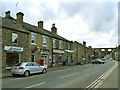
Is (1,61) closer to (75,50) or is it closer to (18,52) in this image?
(18,52)

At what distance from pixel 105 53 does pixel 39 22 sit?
361ft

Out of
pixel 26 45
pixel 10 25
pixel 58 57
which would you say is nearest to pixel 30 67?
pixel 26 45

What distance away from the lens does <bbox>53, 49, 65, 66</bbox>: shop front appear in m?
26.9

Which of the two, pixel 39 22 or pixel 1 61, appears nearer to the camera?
pixel 1 61

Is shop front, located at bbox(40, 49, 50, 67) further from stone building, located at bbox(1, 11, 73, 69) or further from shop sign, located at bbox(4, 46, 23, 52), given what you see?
shop sign, located at bbox(4, 46, 23, 52)

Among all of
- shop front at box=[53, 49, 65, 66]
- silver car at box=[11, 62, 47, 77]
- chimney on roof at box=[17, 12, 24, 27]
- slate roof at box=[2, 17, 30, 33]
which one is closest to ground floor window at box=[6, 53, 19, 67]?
slate roof at box=[2, 17, 30, 33]

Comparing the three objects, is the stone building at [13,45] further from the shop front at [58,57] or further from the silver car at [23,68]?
the shop front at [58,57]

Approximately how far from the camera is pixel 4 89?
24.6 feet


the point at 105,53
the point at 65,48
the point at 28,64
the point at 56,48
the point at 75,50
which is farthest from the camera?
the point at 105,53

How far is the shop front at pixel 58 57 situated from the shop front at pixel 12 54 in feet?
31.2

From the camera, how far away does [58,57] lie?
2825 cm

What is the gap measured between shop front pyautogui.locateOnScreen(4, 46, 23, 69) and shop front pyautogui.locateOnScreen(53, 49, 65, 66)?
31.2ft

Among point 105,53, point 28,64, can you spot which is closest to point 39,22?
point 28,64

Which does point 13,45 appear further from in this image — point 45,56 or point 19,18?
point 45,56
